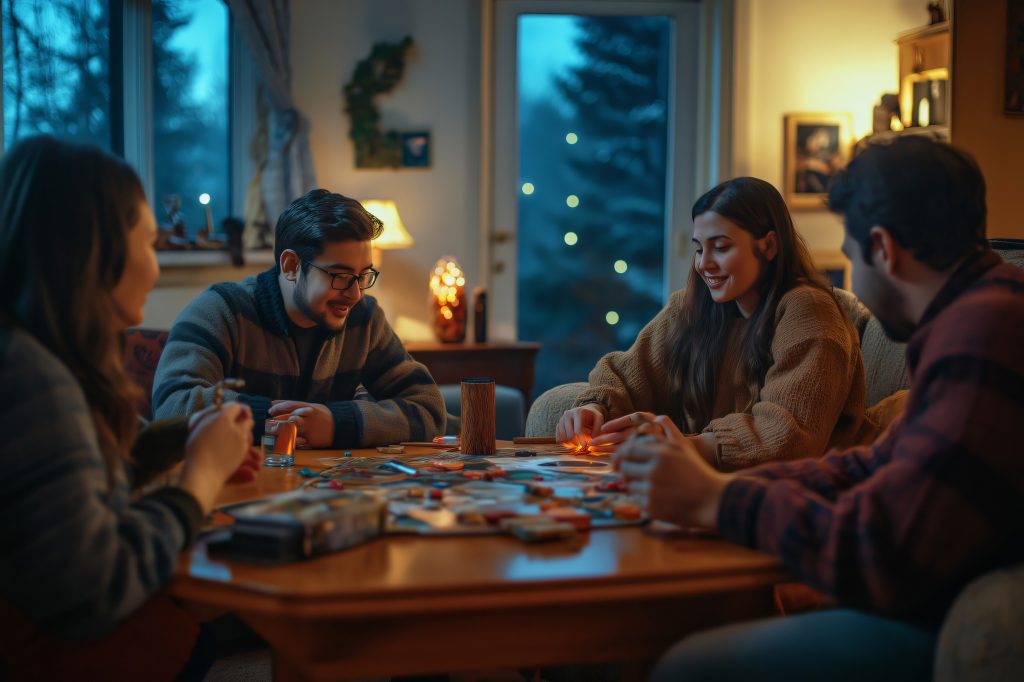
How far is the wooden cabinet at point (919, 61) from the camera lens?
4.79m

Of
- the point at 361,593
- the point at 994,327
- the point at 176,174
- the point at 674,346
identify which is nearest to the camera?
the point at 361,593

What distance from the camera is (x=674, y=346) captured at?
2377 millimetres

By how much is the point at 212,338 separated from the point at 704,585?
1.35 meters

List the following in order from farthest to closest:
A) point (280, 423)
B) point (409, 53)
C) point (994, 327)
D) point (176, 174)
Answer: point (409, 53) < point (176, 174) < point (280, 423) < point (994, 327)

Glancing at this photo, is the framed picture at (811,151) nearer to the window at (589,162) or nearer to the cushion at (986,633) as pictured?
the window at (589,162)

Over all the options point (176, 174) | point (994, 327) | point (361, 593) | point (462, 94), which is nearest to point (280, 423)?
point (361, 593)

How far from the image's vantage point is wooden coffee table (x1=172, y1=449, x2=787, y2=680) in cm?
110

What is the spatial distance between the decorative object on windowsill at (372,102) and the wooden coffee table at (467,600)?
407cm

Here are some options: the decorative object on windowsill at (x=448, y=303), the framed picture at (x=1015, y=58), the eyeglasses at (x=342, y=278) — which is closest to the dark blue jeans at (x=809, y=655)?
the eyeglasses at (x=342, y=278)

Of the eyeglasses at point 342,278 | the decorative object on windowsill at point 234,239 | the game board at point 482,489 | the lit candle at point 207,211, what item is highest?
the lit candle at point 207,211

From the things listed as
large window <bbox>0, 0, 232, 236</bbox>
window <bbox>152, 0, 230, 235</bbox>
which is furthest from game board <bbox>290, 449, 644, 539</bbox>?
window <bbox>152, 0, 230, 235</bbox>

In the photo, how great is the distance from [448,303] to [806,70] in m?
2.30

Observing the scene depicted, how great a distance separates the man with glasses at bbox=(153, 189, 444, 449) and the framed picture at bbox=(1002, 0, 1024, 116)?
8.49 feet

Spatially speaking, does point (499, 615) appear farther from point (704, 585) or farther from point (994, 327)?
point (994, 327)
